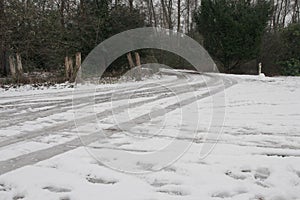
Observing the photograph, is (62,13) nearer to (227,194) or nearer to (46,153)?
(46,153)

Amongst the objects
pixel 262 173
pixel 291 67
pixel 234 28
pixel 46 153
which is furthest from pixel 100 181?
pixel 234 28

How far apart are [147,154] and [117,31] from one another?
48.8 ft

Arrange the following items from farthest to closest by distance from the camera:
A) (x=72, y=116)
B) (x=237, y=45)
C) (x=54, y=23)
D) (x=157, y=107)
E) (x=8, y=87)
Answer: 1. (x=237, y=45)
2. (x=54, y=23)
3. (x=8, y=87)
4. (x=157, y=107)
5. (x=72, y=116)

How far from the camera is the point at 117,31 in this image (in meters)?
18.2

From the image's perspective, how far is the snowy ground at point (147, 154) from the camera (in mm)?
3137

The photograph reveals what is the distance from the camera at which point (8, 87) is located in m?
12.9

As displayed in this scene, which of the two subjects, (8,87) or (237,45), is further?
(237,45)

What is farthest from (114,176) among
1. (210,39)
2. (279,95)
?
(210,39)

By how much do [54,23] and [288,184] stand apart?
49.5 feet

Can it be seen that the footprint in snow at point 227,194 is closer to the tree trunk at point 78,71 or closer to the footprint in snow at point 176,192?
the footprint in snow at point 176,192

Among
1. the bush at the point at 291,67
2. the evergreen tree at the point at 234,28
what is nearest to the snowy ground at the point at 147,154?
the bush at the point at 291,67

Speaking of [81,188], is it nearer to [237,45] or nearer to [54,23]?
[54,23]

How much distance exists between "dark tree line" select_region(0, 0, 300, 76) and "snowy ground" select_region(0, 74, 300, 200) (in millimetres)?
8188

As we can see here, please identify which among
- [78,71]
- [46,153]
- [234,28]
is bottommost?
[46,153]
